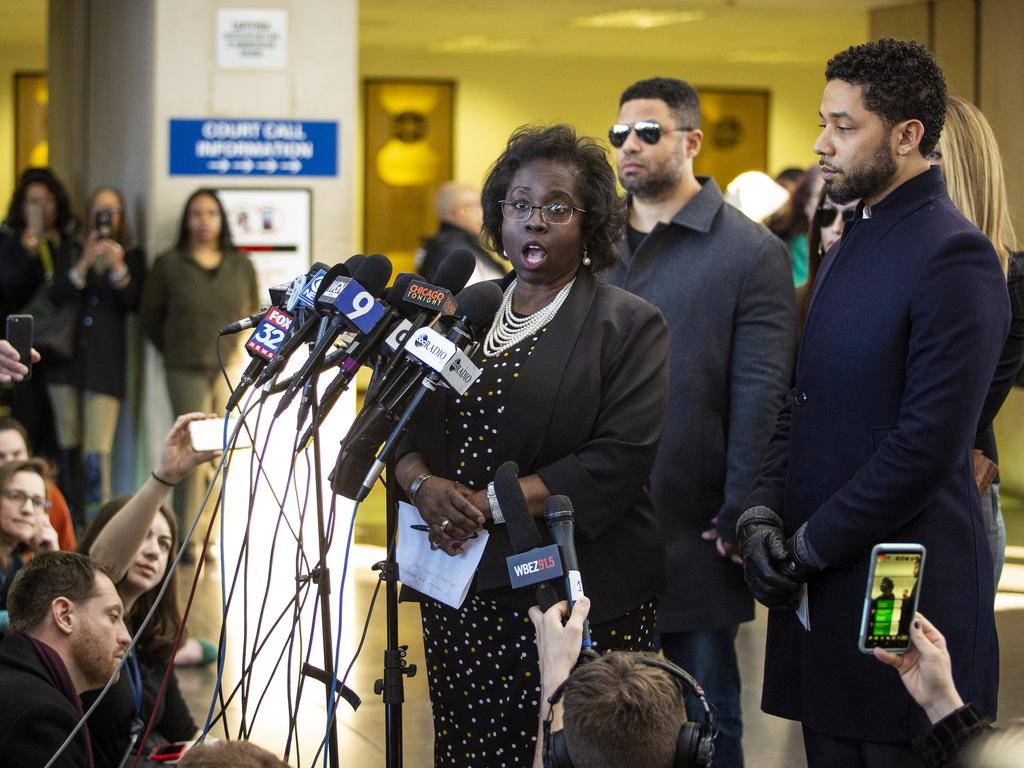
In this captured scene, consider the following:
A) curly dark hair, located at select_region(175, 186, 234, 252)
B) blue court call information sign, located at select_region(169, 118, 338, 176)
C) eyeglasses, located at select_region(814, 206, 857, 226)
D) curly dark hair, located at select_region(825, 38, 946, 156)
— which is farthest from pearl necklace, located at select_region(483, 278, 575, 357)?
blue court call information sign, located at select_region(169, 118, 338, 176)

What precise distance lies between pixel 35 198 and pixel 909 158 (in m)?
6.13

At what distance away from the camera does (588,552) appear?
9.23ft

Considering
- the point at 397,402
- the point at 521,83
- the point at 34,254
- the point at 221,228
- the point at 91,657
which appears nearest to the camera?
the point at 397,402

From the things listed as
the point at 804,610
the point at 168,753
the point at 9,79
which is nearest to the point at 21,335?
the point at 168,753

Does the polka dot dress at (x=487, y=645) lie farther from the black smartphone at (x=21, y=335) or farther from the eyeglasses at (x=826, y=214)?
the eyeglasses at (x=826, y=214)

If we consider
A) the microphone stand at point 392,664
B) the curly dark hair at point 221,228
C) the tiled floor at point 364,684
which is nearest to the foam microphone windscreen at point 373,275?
the microphone stand at point 392,664

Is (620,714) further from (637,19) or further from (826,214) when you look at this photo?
(637,19)

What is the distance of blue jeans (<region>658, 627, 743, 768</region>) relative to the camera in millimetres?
3596

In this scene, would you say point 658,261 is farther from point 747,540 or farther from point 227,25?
point 227,25

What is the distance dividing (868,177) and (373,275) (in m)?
0.86

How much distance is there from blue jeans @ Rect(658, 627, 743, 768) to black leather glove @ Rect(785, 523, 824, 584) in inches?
42.3

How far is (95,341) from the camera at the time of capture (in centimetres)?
746

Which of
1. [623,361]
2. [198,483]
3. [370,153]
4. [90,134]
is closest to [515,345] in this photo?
[623,361]

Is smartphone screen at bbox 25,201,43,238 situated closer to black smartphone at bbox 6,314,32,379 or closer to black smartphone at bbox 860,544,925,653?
black smartphone at bbox 6,314,32,379
